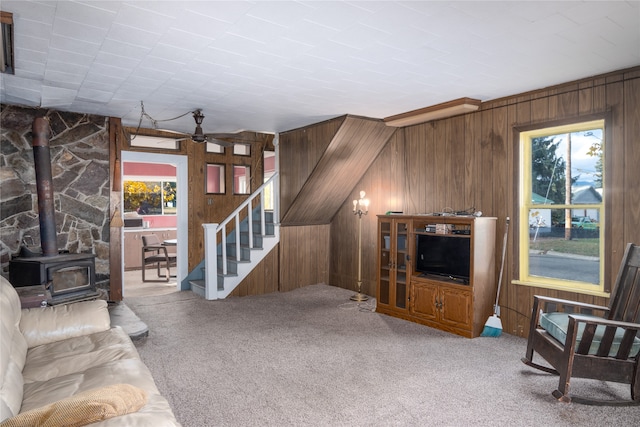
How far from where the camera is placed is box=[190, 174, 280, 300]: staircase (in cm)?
583

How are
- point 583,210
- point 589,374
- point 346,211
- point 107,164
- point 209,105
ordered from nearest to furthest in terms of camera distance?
1. point 589,374
2. point 583,210
3. point 209,105
4. point 107,164
5. point 346,211

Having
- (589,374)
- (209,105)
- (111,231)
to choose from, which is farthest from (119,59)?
(589,374)

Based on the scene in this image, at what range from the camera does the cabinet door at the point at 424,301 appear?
4.47 metres

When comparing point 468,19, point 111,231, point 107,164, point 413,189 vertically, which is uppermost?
point 468,19

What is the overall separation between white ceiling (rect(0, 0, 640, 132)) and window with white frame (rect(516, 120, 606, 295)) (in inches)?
23.8

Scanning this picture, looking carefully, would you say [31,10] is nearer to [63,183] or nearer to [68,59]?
[68,59]

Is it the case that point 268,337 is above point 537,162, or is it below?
below

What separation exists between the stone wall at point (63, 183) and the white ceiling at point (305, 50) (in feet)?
1.30

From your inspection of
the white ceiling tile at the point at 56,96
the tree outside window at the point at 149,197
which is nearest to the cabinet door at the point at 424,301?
the white ceiling tile at the point at 56,96

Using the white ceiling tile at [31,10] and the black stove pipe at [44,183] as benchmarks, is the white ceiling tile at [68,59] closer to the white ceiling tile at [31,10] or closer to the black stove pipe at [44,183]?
the white ceiling tile at [31,10]

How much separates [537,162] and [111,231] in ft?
17.0

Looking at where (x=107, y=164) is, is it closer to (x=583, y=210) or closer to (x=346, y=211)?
(x=346, y=211)

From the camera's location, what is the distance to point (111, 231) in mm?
5352

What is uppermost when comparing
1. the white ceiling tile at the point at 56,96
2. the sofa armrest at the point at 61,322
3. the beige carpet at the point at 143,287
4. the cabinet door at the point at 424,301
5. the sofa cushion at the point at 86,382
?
the white ceiling tile at the point at 56,96
